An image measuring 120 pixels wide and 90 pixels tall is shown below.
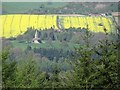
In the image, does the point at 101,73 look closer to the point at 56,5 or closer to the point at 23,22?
the point at 23,22

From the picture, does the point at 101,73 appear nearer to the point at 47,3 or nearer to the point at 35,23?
the point at 35,23

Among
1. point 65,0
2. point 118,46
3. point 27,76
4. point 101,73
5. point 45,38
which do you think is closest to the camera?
point 101,73

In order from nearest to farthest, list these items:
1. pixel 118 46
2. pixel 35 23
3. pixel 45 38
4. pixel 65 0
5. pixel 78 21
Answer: pixel 118 46, pixel 45 38, pixel 78 21, pixel 35 23, pixel 65 0

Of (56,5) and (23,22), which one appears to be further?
(56,5)

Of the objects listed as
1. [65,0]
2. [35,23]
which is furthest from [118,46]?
[65,0]

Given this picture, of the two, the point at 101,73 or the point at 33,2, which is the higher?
the point at 33,2

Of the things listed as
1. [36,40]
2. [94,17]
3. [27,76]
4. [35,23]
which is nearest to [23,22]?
[35,23]
